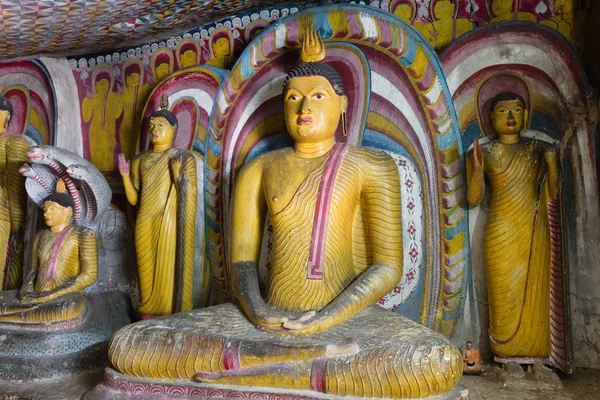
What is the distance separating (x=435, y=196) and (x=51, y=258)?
102 inches

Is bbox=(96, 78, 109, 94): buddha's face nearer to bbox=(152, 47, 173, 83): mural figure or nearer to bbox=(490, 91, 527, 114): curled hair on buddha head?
bbox=(152, 47, 173, 83): mural figure

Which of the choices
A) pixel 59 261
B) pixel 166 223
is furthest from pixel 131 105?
pixel 59 261

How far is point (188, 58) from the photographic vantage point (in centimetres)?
454

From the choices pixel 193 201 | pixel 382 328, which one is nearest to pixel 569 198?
pixel 382 328

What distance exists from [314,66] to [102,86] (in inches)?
93.6

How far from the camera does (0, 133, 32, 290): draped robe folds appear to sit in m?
4.61

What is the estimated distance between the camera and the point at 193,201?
3.96 m

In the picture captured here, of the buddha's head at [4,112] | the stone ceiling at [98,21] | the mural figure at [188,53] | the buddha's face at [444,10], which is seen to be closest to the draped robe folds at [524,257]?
the buddha's face at [444,10]

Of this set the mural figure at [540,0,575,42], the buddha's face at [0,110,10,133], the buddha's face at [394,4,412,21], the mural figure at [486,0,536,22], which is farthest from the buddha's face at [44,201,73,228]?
the mural figure at [540,0,575,42]

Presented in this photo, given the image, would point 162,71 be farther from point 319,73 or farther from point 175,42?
point 319,73

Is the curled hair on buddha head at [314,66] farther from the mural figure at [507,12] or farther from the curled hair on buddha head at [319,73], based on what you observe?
the mural figure at [507,12]

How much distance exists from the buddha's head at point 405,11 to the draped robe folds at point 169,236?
5.51ft

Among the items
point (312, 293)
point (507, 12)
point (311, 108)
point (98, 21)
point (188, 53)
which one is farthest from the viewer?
point (188, 53)

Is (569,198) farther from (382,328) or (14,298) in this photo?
(14,298)
